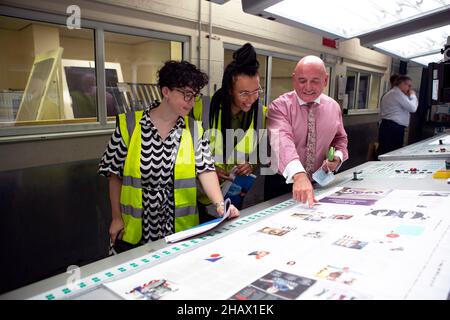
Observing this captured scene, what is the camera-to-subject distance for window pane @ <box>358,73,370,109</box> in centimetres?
677

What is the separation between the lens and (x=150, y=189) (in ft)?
4.38

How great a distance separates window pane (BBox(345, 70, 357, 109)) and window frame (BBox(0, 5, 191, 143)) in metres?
4.39

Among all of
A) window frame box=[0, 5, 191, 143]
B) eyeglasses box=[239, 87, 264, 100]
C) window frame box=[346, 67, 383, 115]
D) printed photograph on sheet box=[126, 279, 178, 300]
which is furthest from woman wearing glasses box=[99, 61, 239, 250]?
window frame box=[346, 67, 383, 115]

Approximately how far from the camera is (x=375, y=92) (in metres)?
7.44

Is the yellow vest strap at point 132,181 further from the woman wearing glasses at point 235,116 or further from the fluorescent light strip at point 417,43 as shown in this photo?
the fluorescent light strip at point 417,43

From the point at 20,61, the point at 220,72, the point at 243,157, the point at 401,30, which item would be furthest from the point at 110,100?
the point at 401,30

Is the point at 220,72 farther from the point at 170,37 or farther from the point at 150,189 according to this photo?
the point at 150,189

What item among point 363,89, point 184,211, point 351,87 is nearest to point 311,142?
point 184,211

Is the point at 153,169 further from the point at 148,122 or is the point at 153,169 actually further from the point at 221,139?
the point at 221,139

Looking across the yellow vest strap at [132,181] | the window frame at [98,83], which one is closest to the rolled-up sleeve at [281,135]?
the yellow vest strap at [132,181]

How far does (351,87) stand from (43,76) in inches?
219

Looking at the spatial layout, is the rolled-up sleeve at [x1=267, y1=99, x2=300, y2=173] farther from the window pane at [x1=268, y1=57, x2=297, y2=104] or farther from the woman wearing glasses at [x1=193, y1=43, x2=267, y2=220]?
the window pane at [x1=268, y1=57, x2=297, y2=104]

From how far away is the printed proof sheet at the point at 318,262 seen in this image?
0.75 metres
